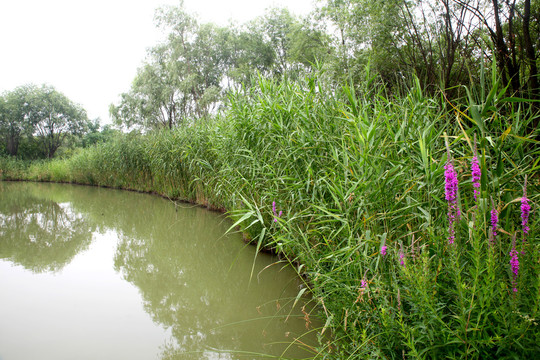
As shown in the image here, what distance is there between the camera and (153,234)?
511cm

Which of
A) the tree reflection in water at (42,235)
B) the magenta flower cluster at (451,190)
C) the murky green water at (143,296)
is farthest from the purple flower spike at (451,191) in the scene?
the tree reflection in water at (42,235)

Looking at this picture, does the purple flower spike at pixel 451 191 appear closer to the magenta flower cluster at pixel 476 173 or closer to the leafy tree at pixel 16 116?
the magenta flower cluster at pixel 476 173

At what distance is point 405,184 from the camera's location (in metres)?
1.65

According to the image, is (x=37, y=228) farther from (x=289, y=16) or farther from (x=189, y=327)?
(x=289, y=16)

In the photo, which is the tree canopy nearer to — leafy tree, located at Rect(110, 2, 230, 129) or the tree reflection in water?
leafy tree, located at Rect(110, 2, 230, 129)

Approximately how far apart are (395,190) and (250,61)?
22461 mm

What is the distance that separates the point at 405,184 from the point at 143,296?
242cm

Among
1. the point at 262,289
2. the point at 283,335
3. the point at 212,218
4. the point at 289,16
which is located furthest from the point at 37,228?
the point at 289,16

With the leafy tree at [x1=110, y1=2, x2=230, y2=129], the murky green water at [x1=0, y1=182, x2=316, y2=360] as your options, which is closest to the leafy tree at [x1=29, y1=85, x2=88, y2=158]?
the leafy tree at [x1=110, y1=2, x2=230, y2=129]

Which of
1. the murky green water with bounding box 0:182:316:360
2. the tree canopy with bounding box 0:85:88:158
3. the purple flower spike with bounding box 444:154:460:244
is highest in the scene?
the tree canopy with bounding box 0:85:88:158

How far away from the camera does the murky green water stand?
2104mm

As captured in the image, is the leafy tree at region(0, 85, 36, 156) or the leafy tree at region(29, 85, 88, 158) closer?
the leafy tree at region(0, 85, 36, 156)

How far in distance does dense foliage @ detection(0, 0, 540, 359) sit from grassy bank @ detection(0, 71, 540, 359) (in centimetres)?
1

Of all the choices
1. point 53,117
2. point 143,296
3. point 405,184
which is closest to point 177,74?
point 53,117
